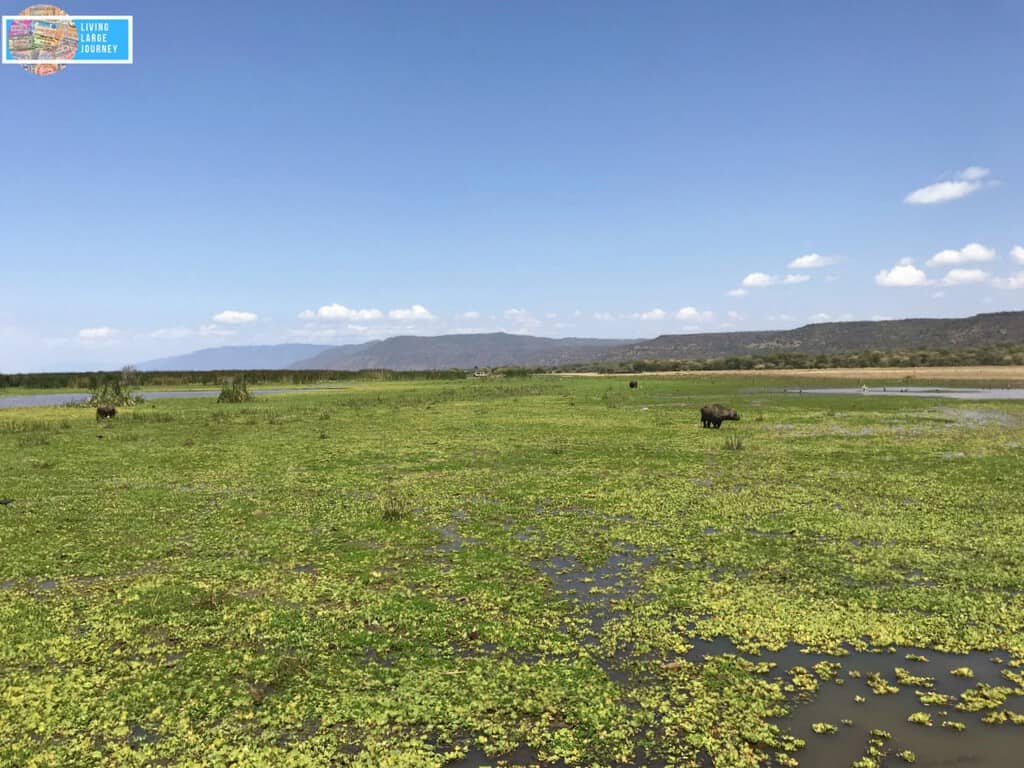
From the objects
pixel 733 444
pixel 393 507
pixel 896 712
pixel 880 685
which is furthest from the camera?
pixel 733 444

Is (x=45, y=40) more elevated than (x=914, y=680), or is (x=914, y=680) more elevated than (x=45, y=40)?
(x=45, y=40)

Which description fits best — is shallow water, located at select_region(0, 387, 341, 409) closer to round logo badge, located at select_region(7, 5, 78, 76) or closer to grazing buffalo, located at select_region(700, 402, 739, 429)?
round logo badge, located at select_region(7, 5, 78, 76)

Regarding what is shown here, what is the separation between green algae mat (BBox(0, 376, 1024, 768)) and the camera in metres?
5.30

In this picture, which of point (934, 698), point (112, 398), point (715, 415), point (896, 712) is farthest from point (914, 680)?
point (112, 398)

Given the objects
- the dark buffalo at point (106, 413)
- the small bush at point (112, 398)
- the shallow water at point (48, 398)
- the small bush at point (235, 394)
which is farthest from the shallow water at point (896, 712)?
the shallow water at point (48, 398)

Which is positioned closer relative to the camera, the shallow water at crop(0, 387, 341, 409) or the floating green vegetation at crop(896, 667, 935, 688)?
the floating green vegetation at crop(896, 667, 935, 688)

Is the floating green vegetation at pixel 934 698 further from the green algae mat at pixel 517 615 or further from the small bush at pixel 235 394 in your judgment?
the small bush at pixel 235 394

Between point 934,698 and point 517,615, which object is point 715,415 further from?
point 934,698

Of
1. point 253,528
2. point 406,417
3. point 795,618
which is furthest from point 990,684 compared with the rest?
point 406,417

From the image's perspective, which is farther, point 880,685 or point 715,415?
point 715,415

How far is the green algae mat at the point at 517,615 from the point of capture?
5.30m

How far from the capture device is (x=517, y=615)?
783 cm

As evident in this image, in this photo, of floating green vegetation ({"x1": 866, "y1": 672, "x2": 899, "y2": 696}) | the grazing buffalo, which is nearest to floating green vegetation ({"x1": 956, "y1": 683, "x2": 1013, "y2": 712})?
floating green vegetation ({"x1": 866, "y1": 672, "x2": 899, "y2": 696})

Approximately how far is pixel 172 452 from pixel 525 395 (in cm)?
3606
